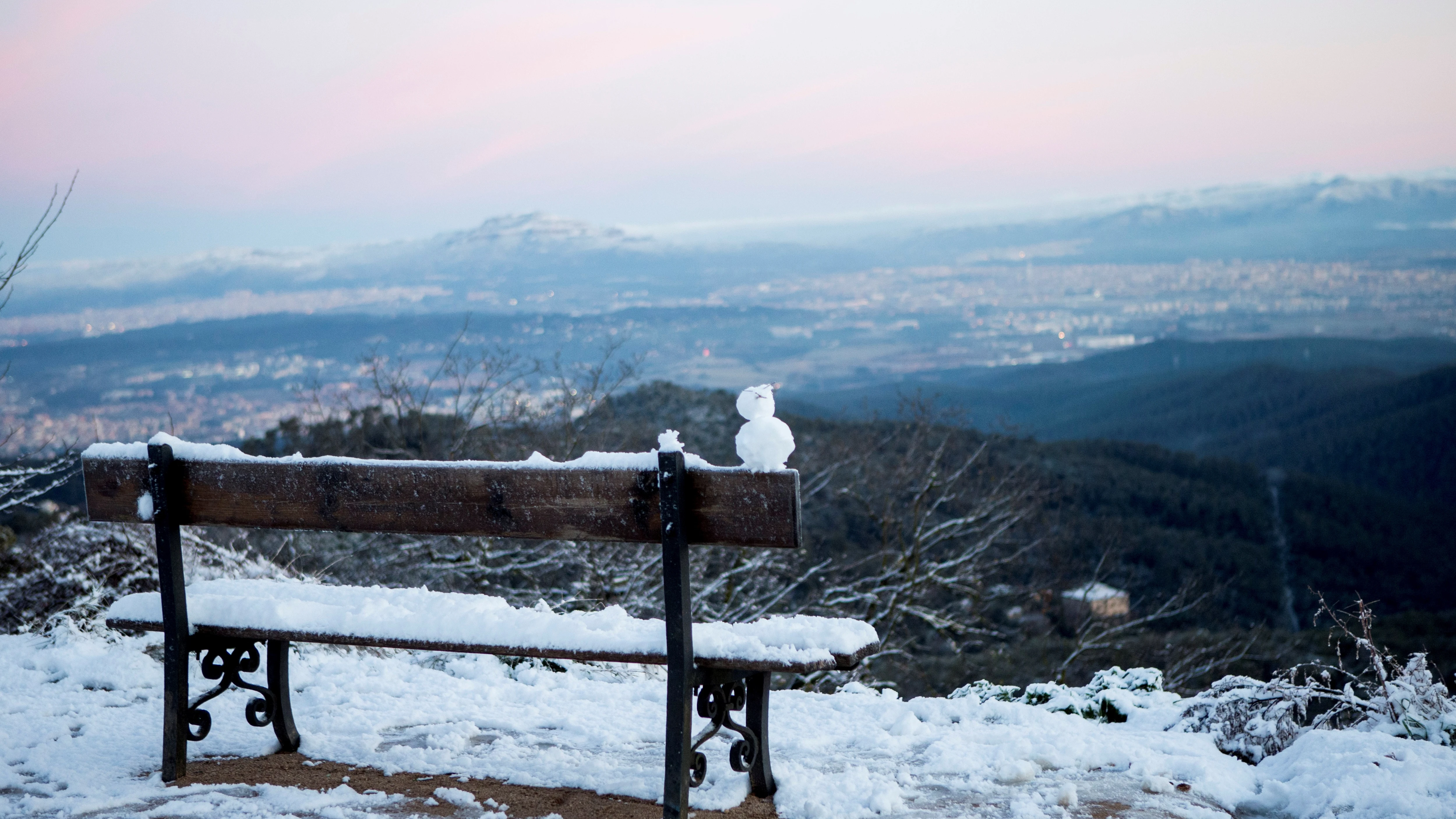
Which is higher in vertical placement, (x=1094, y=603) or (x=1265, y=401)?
(x=1094, y=603)

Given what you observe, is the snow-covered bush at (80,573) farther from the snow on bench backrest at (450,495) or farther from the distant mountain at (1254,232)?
the distant mountain at (1254,232)

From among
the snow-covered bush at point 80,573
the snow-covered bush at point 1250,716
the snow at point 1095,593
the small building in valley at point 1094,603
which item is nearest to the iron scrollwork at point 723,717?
the snow-covered bush at point 1250,716

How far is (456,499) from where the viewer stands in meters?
2.47

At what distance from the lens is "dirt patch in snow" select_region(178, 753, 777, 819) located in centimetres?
257

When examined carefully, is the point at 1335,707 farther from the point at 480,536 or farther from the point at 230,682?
the point at 230,682

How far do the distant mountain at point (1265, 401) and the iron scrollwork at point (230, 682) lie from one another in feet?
82.5

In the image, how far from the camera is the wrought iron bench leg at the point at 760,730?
2.60m

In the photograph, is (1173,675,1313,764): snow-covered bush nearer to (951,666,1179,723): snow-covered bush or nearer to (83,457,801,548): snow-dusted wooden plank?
(951,666,1179,723): snow-covered bush

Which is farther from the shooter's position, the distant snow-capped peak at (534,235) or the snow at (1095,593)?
the distant snow-capped peak at (534,235)

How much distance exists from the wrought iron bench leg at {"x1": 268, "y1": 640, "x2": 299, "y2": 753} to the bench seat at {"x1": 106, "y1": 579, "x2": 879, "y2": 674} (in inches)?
8.1

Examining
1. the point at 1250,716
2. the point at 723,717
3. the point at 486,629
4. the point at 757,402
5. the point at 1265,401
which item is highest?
the point at 757,402

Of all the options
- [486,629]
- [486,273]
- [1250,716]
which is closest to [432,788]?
[486,629]

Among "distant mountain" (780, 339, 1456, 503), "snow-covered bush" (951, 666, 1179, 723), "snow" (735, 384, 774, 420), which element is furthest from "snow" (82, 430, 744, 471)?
"distant mountain" (780, 339, 1456, 503)

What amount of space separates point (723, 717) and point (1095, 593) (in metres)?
14.1
